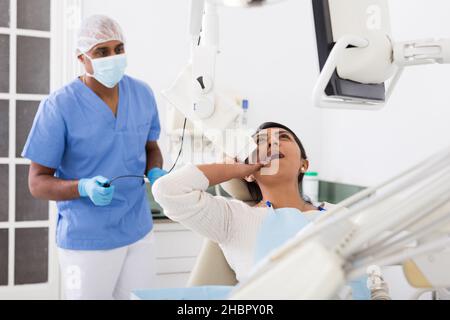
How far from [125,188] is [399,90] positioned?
1437 millimetres

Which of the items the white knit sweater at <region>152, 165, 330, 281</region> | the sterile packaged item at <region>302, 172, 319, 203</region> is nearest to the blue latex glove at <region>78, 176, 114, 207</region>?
the white knit sweater at <region>152, 165, 330, 281</region>

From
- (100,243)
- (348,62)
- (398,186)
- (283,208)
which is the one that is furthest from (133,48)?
(398,186)

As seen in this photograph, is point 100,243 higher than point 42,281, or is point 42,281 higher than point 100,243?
point 100,243

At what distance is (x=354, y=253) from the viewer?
1.39 ft

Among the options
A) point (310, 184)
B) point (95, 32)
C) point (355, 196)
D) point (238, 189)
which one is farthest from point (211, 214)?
point (310, 184)

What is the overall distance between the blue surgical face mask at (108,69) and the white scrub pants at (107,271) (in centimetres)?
66

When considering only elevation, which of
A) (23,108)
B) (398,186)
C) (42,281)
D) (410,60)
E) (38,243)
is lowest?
(42,281)

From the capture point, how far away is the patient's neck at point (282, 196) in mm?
1479

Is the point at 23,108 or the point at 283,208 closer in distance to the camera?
the point at 283,208

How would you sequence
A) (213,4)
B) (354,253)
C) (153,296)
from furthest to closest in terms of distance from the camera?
1. (213,4)
2. (153,296)
3. (354,253)

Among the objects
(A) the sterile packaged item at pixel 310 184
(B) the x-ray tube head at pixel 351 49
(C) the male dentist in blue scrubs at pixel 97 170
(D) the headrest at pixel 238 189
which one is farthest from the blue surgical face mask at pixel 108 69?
(A) the sterile packaged item at pixel 310 184

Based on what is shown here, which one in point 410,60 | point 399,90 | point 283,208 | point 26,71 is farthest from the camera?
point 26,71

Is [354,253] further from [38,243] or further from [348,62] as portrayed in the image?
[38,243]

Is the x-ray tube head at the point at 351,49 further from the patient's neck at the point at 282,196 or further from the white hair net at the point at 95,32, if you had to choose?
the white hair net at the point at 95,32
